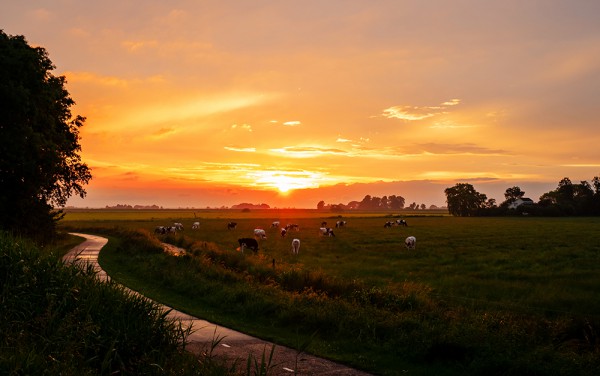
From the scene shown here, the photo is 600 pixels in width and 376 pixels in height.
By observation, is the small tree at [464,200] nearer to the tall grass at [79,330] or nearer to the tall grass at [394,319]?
the tall grass at [394,319]

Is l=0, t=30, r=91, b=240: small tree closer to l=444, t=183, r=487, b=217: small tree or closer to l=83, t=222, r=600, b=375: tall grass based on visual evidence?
l=83, t=222, r=600, b=375: tall grass

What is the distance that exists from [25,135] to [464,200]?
510 feet

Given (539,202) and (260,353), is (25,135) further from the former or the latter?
(539,202)

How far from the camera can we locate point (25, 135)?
29.1 m

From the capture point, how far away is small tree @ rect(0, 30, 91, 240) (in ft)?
94.0

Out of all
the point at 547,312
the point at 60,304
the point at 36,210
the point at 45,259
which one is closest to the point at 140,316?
the point at 60,304

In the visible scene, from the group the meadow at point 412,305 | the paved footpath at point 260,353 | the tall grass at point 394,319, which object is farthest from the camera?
the meadow at point 412,305

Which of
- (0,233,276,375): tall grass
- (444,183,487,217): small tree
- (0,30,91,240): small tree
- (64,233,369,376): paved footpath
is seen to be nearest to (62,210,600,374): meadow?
(64,233,369,376): paved footpath

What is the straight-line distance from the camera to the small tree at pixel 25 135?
94.0 feet

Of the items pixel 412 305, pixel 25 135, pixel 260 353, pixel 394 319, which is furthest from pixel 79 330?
pixel 25 135

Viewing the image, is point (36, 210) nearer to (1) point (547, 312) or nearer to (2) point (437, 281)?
(2) point (437, 281)

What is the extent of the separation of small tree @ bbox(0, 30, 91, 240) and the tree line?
127028mm

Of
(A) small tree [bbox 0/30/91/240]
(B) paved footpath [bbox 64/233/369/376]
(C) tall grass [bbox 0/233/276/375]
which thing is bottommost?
(B) paved footpath [bbox 64/233/369/376]

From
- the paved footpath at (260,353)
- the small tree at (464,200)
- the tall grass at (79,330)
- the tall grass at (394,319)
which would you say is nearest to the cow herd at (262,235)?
the tall grass at (394,319)
